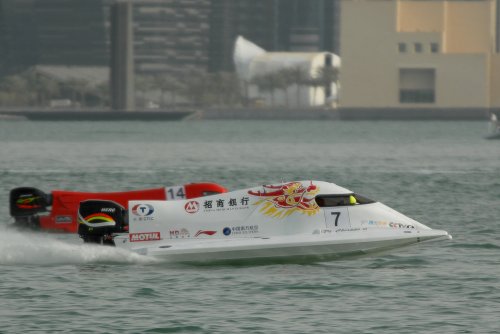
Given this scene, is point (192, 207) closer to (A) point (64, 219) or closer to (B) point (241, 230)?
(B) point (241, 230)

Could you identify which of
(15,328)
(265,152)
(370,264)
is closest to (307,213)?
(370,264)

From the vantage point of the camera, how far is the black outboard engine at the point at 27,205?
2828cm

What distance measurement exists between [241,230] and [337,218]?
1.98 metres

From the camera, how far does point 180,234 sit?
1023 inches

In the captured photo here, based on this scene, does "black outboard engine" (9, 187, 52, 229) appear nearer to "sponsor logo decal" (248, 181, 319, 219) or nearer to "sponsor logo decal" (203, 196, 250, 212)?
"sponsor logo decal" (203, 196, 250, 212)

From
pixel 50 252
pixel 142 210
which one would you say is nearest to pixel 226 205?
pixel 142 210

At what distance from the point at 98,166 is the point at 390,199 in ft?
91.2

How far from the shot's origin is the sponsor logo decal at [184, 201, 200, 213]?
85.6ft

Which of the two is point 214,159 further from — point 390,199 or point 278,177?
point 390,199

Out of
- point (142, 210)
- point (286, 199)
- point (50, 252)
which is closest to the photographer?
point (142, 210)

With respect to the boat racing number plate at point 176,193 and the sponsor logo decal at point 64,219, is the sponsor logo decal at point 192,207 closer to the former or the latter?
the boat racing number plate at point 176,193

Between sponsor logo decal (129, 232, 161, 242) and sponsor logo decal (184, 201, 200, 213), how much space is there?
0.80 metres

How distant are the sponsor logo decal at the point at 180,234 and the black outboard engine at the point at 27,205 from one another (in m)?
4.01

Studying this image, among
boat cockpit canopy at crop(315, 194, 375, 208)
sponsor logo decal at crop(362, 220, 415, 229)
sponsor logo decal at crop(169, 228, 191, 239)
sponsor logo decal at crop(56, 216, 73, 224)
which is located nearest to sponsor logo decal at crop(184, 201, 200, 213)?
sponsor logo decal at crop(169, 228, 191, 239)
